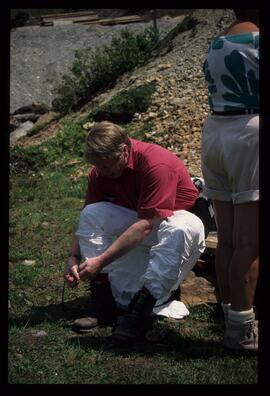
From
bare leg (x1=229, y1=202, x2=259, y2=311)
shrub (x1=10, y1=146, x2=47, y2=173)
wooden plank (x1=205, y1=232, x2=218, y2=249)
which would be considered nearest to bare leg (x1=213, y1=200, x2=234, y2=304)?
bare leg (x1=229, y1=202, x2=259, y2=311)

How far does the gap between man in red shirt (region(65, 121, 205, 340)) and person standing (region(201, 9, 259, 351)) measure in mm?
362

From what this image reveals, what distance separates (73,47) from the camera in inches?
699

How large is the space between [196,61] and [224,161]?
24.4 ft

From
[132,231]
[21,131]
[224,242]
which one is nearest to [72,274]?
[132,231]

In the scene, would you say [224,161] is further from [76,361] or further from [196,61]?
[196,61]

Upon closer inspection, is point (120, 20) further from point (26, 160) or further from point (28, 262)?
point (28, 262)

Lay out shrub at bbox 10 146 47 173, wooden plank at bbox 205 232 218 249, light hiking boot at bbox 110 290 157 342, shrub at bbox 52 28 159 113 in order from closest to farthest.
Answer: light hiking boot at bbox 110 290 157 342 < wooden plank at bbox 205 232 218 249 < shrub at bbox 10 146 47 173 < shrub at bbox 52 28 159 113

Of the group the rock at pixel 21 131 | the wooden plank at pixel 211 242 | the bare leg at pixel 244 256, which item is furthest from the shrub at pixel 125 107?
the bare leg at pixel 244 256

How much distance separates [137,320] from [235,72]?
139 cm

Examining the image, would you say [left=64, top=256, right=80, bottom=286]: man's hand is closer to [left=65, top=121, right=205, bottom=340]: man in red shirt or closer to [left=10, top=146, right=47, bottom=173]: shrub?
[left=65, top=121, right=205, bottom=340]: man in red shirt

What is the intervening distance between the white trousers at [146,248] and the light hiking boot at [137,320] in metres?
0.05

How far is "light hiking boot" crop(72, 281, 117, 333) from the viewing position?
4367mm

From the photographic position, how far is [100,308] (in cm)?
446

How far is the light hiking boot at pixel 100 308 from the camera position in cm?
437
